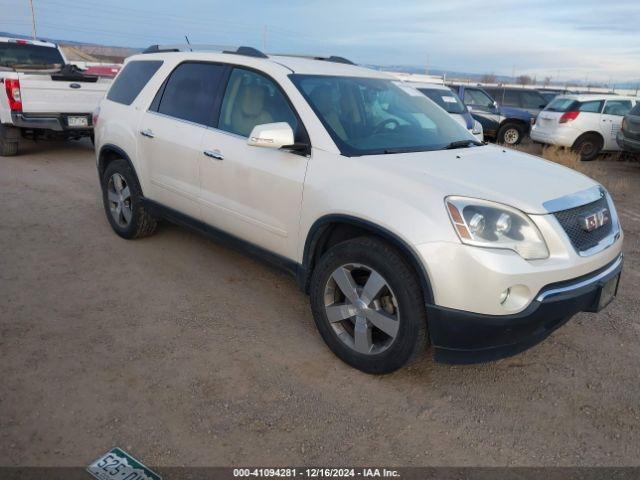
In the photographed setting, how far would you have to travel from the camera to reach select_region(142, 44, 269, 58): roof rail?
4.04 metres

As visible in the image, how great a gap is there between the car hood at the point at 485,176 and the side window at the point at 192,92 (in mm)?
1560

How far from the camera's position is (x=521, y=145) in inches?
588

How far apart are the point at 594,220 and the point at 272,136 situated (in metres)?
1.90

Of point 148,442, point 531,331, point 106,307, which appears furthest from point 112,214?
point 531,331

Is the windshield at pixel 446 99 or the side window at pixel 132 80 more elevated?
the side window at pixel 132 80

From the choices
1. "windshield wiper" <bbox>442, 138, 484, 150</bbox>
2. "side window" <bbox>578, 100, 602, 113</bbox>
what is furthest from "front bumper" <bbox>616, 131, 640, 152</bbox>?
"windshield wiper" <bbox>442, 138, 484, 150</bbox>

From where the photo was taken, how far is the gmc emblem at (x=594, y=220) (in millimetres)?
2893

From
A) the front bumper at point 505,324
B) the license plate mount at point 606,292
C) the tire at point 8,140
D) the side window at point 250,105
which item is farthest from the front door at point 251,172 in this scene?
the tire at point 8,140

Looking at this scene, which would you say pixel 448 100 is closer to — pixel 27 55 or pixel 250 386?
pixel 27 55

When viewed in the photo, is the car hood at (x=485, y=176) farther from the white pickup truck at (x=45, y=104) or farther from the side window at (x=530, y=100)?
the side window at (x=530, y=100)

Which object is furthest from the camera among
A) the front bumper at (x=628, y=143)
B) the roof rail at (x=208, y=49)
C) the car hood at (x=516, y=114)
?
the car hood at (x=516, y=114)

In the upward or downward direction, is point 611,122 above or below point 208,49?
below

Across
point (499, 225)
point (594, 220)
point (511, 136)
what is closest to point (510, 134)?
point (511, 136)

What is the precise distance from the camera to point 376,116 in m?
3.73
